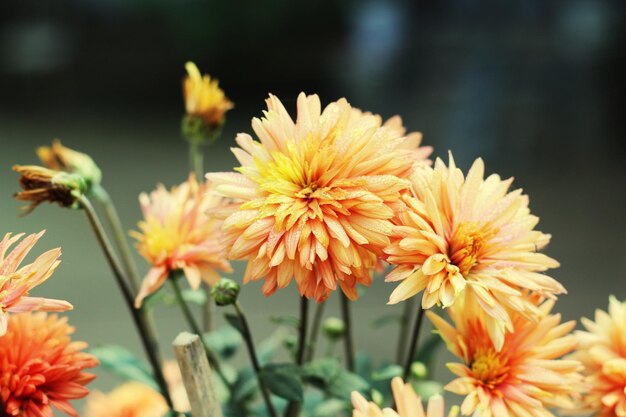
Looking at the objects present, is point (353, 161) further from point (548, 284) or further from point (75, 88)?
point (75, 88)

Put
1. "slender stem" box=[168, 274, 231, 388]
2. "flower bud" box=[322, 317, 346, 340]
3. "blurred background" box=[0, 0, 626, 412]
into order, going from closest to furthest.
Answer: "slender stem" box=[168, 274, 231, 388], "flower bud" box=[322, 317, 346, 340], "blurred background" box=[0, 0, 626, 412]

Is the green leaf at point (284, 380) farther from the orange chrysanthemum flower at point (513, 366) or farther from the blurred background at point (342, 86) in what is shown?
the blurred background at point (342, 86)

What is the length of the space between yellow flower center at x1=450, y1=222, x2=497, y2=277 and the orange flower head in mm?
211

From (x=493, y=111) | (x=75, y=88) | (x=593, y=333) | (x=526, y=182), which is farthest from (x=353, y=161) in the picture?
(x=75, y=88)

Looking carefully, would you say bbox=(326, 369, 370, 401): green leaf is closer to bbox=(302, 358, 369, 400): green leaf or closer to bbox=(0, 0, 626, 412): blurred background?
bbox=(302, 358, 369, 400): green leaf

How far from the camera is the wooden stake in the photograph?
11.9 inches

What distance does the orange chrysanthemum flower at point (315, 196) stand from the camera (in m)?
0.30

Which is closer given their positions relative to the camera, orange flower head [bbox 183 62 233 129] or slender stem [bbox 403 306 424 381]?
slender stem [bbox 403 306 424 381]

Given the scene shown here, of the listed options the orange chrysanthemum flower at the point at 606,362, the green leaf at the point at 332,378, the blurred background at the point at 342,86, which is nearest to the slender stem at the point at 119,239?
the green leaf at the point at 332,378

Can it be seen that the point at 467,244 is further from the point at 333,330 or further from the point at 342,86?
the point at 342,86

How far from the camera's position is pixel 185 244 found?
1.26ft

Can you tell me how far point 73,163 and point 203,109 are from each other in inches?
3.7

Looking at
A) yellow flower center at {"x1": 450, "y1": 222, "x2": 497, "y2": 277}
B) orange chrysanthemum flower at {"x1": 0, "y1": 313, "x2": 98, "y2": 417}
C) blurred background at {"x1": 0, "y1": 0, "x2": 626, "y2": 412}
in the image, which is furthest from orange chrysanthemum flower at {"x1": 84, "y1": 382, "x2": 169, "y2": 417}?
blurred background at {"x1": 0, "y1": 0, "x2": 626, "y2": 412}

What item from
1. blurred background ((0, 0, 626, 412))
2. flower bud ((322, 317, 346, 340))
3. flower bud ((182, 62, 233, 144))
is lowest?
flower bud ((322, 317, 346, 340))
